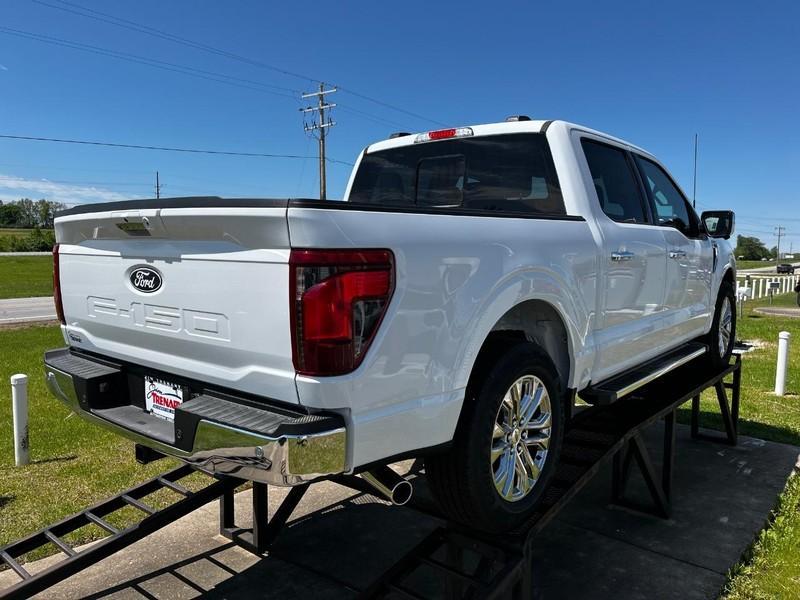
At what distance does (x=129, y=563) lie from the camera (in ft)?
12.1

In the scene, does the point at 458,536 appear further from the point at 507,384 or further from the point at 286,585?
the point at 286,585

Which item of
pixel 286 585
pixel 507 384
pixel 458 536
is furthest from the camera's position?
pixel 286 585

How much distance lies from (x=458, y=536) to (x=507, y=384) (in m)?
0.73

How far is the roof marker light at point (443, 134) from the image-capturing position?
3.74 m

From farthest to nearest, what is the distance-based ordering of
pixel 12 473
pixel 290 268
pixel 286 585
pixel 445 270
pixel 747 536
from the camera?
pixel 12 473
pixel 747 536
pixel 286 585
pixel 445 270
pixel 290 268

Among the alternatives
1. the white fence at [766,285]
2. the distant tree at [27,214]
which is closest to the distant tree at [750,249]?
the white fence at [766,285]

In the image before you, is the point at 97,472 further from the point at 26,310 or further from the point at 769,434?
the point at 26,310

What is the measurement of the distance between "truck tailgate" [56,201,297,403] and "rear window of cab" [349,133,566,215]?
4.44 feet

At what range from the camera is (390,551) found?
3971 mm

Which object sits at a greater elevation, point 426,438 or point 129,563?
point 426,438

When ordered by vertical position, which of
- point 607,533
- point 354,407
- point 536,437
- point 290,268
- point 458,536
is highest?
point 290,268

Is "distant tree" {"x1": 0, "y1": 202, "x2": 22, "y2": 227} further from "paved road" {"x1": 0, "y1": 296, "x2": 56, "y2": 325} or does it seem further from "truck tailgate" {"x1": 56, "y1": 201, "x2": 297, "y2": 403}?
"truck tailgate" {"x1": 56, "y1": 201, "x2": 297, "y2": 403}

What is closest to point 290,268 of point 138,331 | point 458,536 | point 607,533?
point 138,331

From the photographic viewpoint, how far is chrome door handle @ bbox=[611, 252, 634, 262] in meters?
3.38
